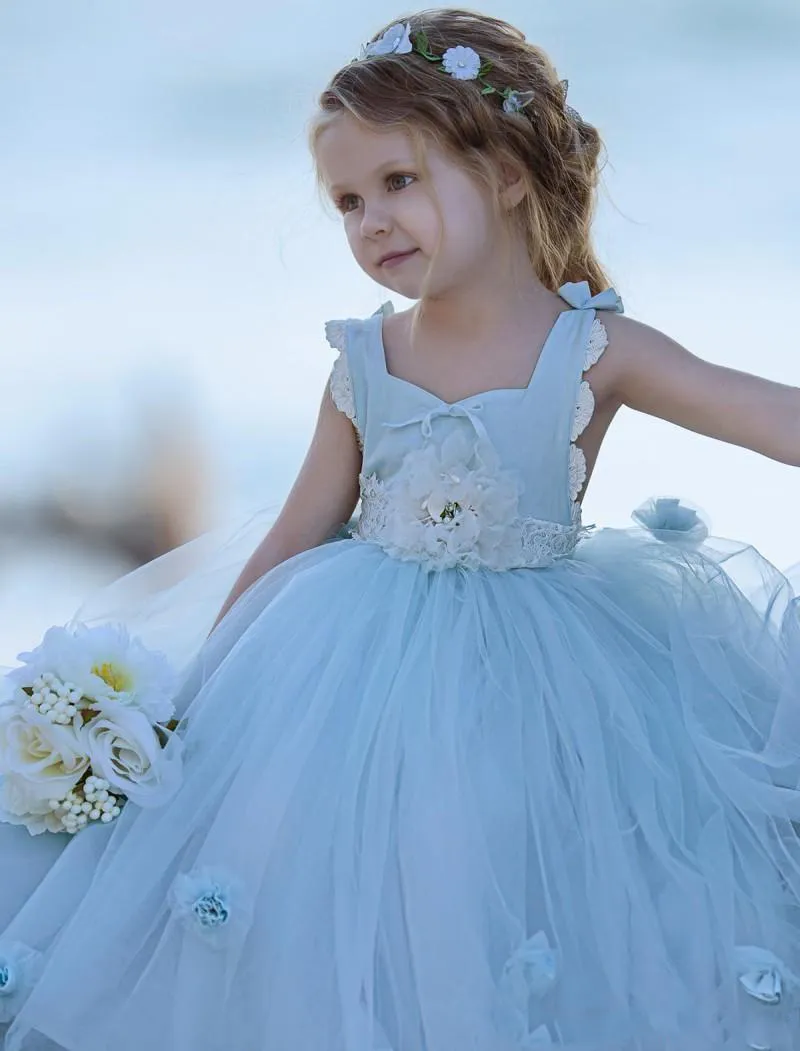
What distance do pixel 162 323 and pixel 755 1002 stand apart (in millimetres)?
2461

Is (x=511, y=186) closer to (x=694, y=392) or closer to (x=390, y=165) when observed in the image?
(x=390, y=165)

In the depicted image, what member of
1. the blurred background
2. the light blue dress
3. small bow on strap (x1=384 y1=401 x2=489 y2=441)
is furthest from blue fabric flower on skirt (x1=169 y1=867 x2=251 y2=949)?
the blurred background

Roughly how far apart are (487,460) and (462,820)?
1.44 feet

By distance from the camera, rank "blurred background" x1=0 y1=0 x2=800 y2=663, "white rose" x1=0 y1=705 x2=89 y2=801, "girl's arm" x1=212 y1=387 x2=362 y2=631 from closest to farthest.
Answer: "white rose" x1=0 y1=705 x2=89 y2=801
"girl's arm" x1=212 y1=387 x2=362 y2=631
"blurred background" x1=0 y1=0 x2=800 y2=663

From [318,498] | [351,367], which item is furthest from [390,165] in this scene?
[318,498]

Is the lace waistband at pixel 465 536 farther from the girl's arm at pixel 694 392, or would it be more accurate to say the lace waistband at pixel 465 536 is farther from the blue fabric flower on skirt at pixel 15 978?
the blue fabric flower on skirt at pixel 15 978

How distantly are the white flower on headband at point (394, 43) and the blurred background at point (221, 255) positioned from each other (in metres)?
0.87

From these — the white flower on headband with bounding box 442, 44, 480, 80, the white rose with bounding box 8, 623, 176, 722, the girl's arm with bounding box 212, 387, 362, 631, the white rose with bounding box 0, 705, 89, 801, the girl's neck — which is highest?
the white flower on headband with bounding box 442, 44, 480, 80

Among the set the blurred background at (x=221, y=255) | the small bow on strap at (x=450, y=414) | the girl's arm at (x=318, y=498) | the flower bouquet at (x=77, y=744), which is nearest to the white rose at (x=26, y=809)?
the flower bouquet at (x=77, y=744)

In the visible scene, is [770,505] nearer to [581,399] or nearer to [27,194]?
[581,399]

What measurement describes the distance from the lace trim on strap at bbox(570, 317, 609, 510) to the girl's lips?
0.22m

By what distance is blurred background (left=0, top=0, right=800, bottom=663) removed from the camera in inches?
103

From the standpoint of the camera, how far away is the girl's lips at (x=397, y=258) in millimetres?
1411

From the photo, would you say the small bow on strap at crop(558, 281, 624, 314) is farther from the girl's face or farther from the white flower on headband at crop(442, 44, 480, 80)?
the white flower on headband at crop(442, 44, 480, 80)
